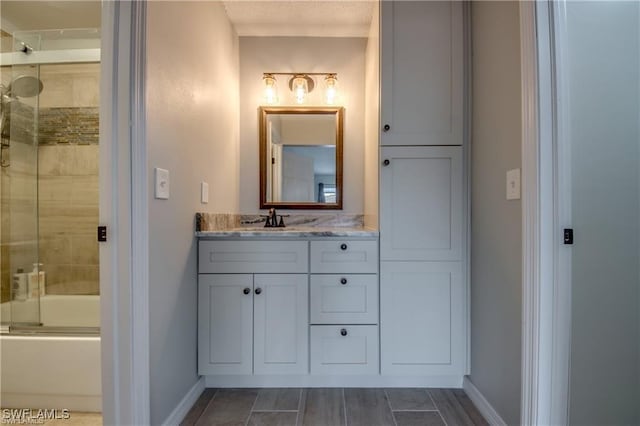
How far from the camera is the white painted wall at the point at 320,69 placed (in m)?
2.29

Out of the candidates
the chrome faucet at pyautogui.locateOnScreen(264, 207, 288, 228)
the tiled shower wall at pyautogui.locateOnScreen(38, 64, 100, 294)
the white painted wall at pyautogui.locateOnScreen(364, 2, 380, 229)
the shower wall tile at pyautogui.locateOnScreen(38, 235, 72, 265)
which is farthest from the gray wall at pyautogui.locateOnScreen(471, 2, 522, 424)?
the shower wall tile at pyautogui.locateOnScreen(38, 235, 72, 265)

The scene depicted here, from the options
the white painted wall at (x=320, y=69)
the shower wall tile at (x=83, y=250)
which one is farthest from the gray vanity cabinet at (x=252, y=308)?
the shower wall tile at (x=83, y=250)

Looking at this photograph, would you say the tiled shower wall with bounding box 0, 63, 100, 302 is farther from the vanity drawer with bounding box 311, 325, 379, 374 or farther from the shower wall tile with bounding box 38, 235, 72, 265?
the vanity drawer with bounding box 311, 325, 379, 374

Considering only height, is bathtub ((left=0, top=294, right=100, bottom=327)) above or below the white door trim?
below

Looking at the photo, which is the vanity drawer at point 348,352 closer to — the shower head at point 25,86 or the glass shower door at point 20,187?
the glass shower door at point 20,187

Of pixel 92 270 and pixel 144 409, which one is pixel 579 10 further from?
pixel 92 270

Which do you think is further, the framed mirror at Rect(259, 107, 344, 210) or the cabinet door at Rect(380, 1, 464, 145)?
the framed mirror at Rect(259, 107, 344, 210)

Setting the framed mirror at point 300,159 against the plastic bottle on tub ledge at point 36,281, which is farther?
the framed mirror at point 300,159

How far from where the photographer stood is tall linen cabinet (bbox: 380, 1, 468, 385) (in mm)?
1622

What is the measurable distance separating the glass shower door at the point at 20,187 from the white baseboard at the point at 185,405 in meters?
1.13

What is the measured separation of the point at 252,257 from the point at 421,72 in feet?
4.59

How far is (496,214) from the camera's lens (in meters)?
1.35

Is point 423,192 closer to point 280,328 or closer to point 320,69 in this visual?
point 280,328

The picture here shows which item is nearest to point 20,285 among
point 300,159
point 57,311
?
point 57,311
